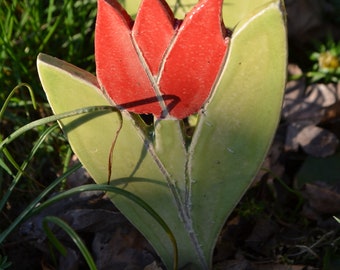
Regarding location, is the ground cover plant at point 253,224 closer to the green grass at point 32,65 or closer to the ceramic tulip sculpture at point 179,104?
the green grass at point 32,65

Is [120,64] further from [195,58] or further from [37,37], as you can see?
[37,37]

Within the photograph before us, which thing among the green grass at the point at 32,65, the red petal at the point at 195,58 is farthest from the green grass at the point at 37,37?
the red petal at the point at 195,58

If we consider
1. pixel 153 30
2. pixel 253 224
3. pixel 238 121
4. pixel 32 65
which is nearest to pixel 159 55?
pixel 153 30

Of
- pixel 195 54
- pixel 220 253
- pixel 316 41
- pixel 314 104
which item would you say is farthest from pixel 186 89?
pixel 316 41

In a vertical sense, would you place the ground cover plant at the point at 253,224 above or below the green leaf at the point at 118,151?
below

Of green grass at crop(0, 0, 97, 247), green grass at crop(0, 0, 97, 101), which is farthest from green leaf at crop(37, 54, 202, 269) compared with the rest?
green grass at crop(0, 0, 97, 101)

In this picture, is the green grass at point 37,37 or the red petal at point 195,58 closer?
the red petal at point 195,58

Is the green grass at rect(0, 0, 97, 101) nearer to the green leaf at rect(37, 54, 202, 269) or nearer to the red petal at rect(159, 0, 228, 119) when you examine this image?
the green leaf at rect(37, 54, 202, 269)
